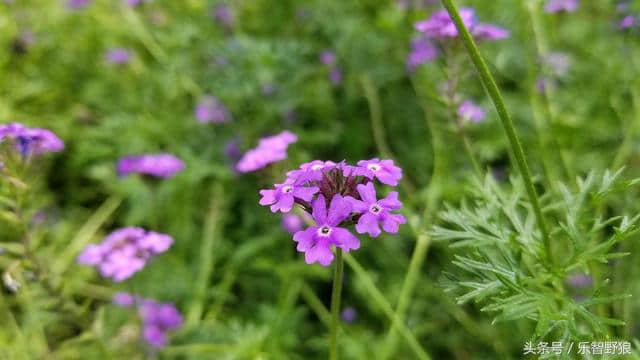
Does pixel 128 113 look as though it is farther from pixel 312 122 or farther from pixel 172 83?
pixel 312 122

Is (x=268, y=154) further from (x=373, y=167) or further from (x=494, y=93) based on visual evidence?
(x=494, y=93)

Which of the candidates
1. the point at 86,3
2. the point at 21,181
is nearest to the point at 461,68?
the point at 21,181

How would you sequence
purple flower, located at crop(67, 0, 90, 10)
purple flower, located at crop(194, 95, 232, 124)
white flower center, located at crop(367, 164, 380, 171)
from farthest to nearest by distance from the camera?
1. purple flower, located at crop(67, 0, 90, 10)
2. purple flower, located at crop(194, 95, 232, 124)
3. white flower center, located at crop(367, 164, 380, 171)

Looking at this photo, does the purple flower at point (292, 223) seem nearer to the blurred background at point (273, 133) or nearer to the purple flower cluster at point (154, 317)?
the blurred background at point (273, 133)

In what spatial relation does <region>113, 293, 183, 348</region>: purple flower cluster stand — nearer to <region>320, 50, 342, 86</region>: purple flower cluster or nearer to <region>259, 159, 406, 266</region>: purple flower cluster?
<region>259, 159, 406, 266</region>: purple flower cluster

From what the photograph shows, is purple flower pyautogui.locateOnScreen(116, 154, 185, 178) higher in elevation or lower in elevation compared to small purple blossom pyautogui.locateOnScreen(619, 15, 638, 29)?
lower

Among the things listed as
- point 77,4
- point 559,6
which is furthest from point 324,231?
point 77,4

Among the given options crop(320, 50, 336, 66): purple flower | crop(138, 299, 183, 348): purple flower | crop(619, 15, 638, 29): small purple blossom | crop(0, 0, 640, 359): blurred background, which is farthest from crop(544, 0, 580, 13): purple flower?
crop(138, 299, 183, 348): purple flower

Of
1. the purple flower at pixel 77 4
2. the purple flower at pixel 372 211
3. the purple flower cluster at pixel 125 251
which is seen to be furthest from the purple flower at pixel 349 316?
Result: the purple flower at pixel 77 4
